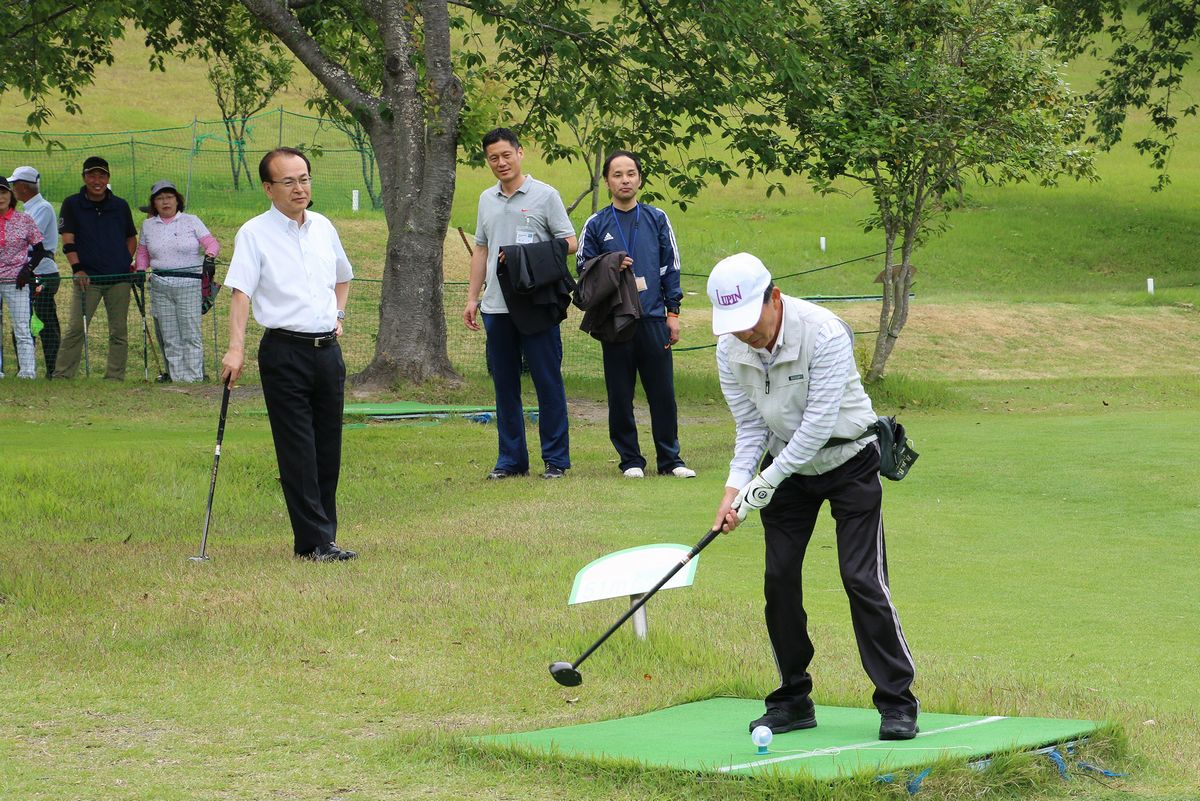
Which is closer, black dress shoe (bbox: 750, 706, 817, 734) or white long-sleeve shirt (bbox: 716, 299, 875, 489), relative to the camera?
white long-sleeve shirt (bbox: 716, 299, 875, 489)

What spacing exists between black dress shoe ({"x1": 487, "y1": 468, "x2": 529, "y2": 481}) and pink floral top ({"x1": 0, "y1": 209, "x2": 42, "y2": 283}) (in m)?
7.97

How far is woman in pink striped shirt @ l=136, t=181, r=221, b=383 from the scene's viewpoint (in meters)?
17.0

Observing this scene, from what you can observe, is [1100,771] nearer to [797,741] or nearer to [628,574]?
[797,741]

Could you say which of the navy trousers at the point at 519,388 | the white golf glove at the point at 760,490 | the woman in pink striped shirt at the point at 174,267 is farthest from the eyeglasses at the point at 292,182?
the woman in pink striped shirt at the point at 174,267

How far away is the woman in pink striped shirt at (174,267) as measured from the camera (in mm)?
17031

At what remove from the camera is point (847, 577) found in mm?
4934

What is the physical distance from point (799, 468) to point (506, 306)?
20.7 feet

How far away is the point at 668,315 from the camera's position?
11.3 m

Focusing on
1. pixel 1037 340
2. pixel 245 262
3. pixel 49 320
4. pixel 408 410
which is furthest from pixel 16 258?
pixel 1037 340

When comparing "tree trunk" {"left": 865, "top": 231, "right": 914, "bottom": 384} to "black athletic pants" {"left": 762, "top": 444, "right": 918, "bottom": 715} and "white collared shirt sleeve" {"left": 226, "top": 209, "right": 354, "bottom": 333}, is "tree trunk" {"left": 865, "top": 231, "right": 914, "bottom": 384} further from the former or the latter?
"black athletic pants" {"left": 762, "top": 444, "right": 918, "bottom": 715}

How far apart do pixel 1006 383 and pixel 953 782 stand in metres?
18.1

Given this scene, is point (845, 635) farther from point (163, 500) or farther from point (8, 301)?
point (8, 301)

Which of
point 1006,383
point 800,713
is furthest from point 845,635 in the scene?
point 1006,383

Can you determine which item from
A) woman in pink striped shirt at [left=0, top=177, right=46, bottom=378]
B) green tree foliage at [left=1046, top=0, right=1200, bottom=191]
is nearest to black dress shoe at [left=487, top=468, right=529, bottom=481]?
woman in pink striped shirt at [left=0, top=177, right=46, bottom=378]
